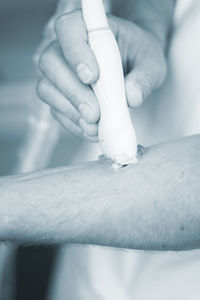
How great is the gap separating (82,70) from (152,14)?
0.37m

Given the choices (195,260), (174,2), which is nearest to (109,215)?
(195,260)

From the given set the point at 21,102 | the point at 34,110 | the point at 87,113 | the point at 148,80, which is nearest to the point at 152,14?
the point at 148,80

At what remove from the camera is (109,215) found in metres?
0.49

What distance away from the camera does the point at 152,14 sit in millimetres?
785

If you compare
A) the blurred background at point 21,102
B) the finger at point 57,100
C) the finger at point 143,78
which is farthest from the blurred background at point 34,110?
the finger at point 57,100

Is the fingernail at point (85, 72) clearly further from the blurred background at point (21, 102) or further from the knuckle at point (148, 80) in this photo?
the blurred background at point (21, 102)

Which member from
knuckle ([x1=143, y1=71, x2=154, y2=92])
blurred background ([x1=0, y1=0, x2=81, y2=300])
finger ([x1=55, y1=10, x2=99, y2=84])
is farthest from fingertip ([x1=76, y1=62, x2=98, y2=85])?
blurred background ([x1=0, y1=0, x2=81, y2=300])

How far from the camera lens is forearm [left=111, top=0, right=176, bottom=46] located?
29.3 inches

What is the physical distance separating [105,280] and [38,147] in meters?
0.50

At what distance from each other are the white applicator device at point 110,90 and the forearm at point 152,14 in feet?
0.91

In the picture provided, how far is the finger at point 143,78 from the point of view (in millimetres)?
488

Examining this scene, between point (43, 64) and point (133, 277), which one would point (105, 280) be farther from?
point (43, 64)

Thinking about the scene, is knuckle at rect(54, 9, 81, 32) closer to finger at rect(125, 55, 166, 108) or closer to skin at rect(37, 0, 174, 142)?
skin at rect(37, 0, 174, 142)

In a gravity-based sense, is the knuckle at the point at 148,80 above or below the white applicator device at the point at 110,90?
below
